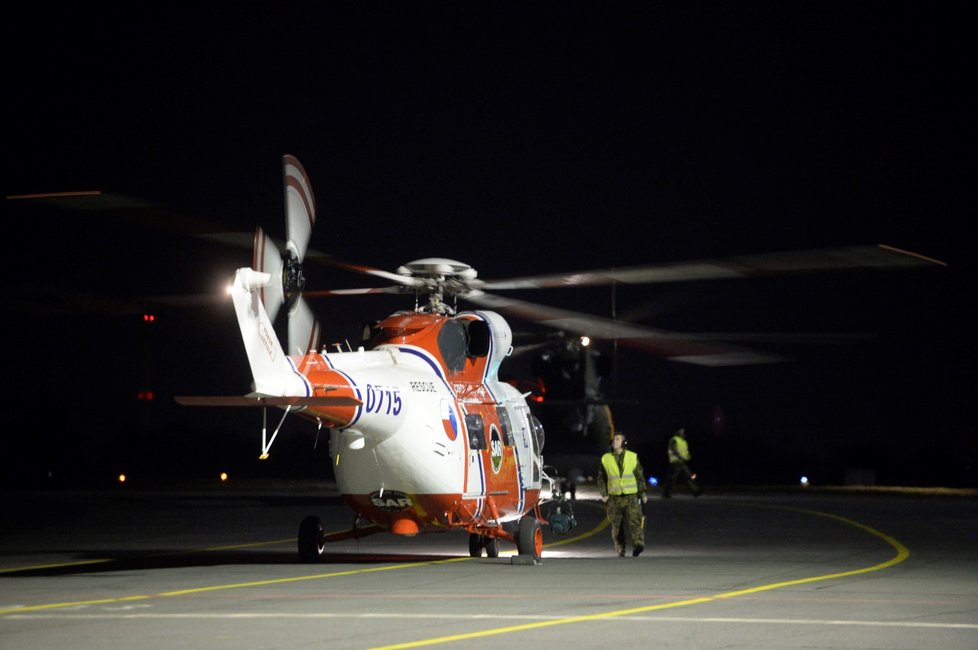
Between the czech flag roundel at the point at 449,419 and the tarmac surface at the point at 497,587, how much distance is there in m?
1.71

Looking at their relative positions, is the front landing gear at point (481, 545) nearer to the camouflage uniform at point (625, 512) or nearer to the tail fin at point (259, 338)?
the camouflage uniform at point (625, 512)

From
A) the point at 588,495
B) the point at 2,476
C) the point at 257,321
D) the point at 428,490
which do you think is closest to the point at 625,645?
the point at 257,321

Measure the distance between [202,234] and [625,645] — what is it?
21.5ft

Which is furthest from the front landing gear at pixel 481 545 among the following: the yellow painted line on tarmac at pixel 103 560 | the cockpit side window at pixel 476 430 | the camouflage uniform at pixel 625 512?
the yellow painted line on tarmac at pixel 103 560

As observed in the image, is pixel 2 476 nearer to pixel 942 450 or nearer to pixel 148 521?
pixel 148 521

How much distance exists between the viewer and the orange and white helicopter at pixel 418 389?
15859 mm

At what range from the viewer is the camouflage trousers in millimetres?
20859

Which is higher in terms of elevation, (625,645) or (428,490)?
(428,490)

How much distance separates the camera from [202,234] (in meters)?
15.2

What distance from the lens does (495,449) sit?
803 inches

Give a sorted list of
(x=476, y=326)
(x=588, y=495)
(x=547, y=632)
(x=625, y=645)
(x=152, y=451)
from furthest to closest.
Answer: (x=152, y=451) < (x=588, y=495) < (x=476, y=326) < (x=547, y=632) < (x=625, y=645)

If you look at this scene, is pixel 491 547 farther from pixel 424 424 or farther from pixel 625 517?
pixel 424 424

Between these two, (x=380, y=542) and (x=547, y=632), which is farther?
(x=380, y=542)

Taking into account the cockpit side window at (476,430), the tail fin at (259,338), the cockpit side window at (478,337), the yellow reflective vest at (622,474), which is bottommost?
the yellow reflective vest at (622,474)
